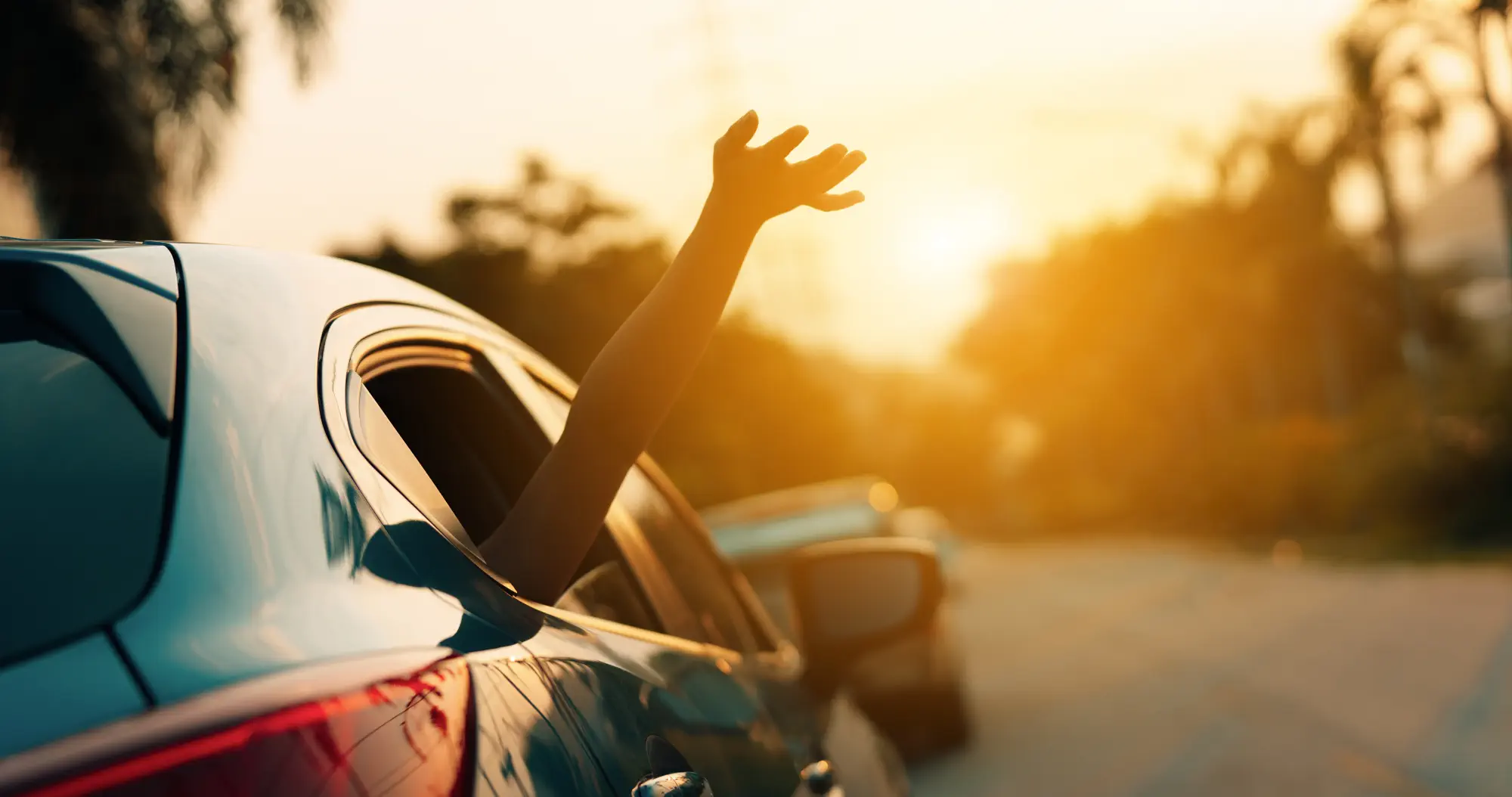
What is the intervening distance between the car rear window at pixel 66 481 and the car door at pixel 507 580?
8.7 inches

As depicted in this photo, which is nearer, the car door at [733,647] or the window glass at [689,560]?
the car door at [733,647]

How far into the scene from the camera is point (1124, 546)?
151 ft

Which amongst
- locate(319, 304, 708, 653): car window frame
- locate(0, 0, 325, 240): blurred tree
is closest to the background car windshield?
locate(0, 0, 325, 240): blurred tree

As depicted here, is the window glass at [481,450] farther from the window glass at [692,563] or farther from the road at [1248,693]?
the road at [1248,693]

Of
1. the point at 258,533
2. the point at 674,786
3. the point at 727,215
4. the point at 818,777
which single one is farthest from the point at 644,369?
the point at 818,777

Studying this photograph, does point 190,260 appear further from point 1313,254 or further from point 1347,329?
point 1347,329

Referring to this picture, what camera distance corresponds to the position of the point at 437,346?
204cm

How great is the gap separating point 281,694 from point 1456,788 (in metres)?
7.70

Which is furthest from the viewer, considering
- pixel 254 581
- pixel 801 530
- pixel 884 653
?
pixel 801 530

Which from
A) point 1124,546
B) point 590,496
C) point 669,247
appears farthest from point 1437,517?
point 590,496

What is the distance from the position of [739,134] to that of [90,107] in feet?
40.8

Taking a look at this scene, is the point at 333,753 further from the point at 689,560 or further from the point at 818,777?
the point at 689,560

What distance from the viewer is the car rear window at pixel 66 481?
1.16 meters

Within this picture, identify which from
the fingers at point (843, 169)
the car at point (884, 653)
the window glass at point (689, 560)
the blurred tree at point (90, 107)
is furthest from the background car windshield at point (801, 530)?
the fingers at point (843, 169)
